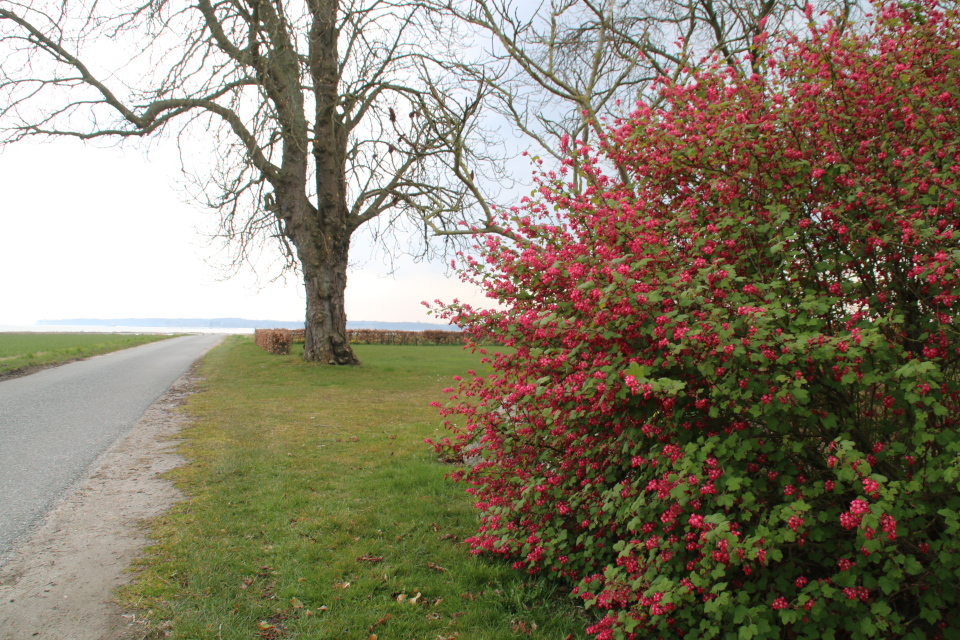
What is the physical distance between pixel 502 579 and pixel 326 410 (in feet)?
25.4

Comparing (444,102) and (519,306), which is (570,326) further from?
(444,102)

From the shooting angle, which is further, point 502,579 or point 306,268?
point 306,268

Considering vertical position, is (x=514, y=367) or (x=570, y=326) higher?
(x=570, y=326)

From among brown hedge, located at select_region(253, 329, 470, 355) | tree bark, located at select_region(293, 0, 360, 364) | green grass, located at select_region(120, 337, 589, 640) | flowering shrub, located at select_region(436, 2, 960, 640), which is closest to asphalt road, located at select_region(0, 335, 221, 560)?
green grass, located at select_region(120, 337, 589, 640)

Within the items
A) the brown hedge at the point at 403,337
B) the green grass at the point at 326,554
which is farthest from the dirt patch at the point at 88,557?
the brown hedge at the point at 403,337

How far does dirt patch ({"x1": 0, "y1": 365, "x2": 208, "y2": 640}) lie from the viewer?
3.11m

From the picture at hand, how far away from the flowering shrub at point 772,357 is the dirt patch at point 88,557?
2.65 meters

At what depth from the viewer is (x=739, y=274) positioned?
300 centimetres

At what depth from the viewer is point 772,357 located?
91.0 inches

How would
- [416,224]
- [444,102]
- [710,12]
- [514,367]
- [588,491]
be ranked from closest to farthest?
[588,491] → [514,367] → [710,12] → [444,102] → [416,224]

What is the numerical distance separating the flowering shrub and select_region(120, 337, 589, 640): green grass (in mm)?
528

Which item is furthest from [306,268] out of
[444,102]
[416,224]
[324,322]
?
[444,102]

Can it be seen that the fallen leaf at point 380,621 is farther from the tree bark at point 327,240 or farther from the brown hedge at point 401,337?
the brown hedge at point 401,337

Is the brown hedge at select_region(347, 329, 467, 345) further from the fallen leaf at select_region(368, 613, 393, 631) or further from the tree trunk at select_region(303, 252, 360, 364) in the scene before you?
the fallen leaf at select_region(368, 613, 393, 631)
